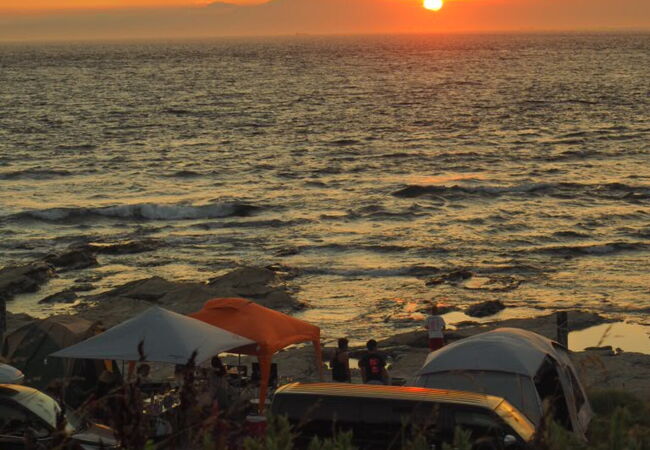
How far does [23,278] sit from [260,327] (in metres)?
13.7

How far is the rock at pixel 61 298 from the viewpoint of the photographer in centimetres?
2589

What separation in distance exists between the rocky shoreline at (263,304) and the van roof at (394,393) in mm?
6058

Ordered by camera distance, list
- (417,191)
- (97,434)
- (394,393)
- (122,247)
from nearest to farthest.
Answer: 1. (394,393)
2. (97,434)
3. (122,247)
4. (417,191)

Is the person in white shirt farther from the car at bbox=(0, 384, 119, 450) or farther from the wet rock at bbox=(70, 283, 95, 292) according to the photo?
the wet rock at bbox=(70, 283, 95, 292)

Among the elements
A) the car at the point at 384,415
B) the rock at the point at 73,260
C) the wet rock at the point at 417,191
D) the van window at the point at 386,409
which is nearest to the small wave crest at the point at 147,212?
the wet rock at the point at 417,191

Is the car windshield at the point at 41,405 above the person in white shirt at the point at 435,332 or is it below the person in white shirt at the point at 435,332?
above

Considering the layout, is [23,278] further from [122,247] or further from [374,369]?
[374,369]

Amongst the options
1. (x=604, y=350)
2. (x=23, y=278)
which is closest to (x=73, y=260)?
(x=23, y=278)

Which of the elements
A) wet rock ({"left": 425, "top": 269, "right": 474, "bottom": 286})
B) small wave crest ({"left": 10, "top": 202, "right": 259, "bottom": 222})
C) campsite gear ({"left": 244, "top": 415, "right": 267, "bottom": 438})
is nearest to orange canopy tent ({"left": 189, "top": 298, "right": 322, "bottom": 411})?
campsite gear ({"left": 244, "top": 415, "right": 267, "bottom": 438})

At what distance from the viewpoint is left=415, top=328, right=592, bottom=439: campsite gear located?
13.2 meters

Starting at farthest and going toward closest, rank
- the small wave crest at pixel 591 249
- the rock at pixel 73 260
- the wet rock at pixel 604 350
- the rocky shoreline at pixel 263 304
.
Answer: the small wave crest at pixel 591 249 → the rock at pixel 73 260 → the wet rock at pixel 604 350 → the rocky shoreline at pixel 263 304

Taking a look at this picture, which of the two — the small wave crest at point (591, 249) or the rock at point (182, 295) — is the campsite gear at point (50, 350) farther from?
the small wave crest at point (591, 249)

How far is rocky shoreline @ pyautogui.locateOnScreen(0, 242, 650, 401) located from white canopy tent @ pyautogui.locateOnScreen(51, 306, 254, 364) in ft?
11.0

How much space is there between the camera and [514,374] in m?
13.3
